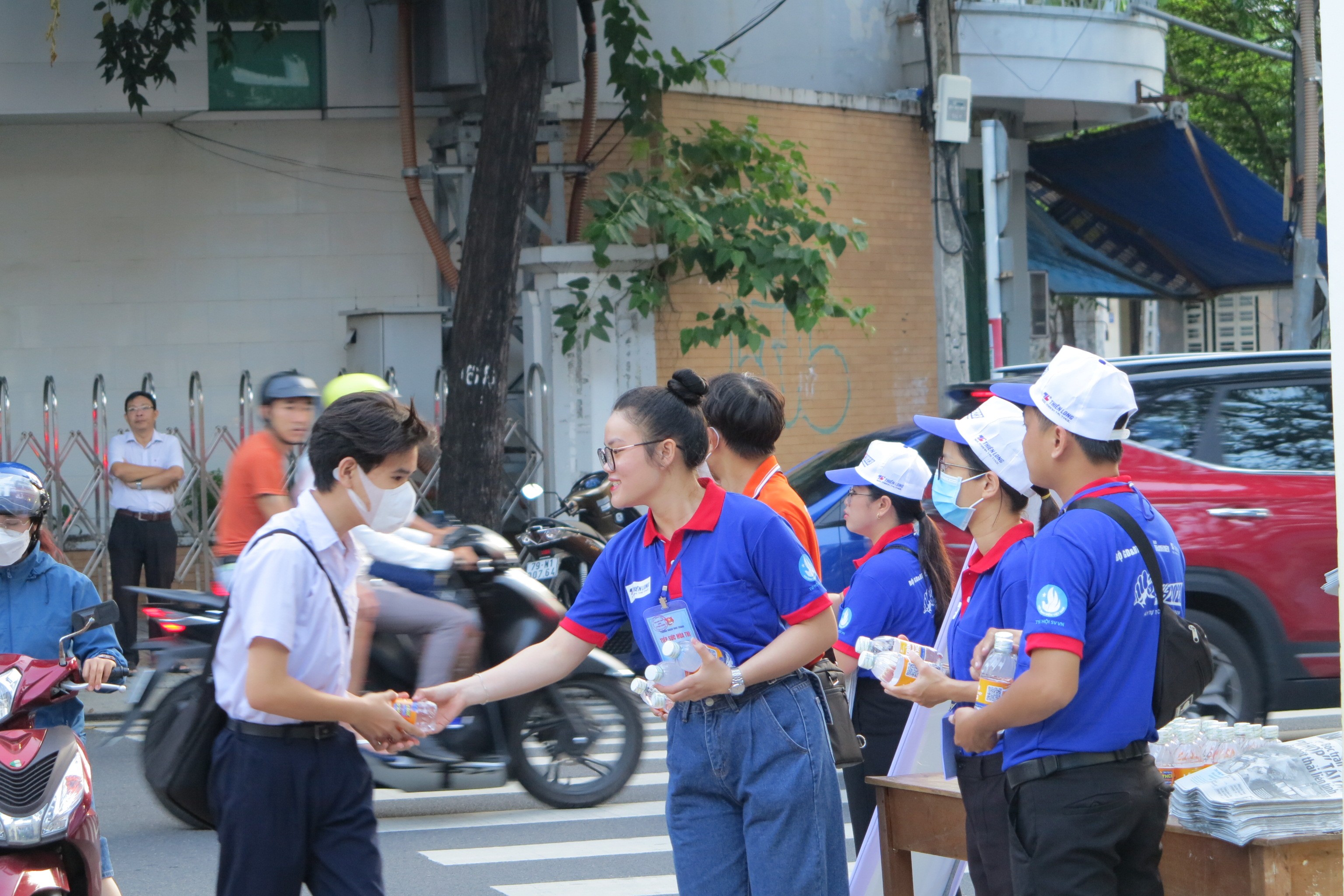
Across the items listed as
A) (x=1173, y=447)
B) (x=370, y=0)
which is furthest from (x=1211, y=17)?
(x=1173, y=447)

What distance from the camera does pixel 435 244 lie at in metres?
13.6

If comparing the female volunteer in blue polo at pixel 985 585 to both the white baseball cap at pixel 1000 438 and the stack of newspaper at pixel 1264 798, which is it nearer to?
the white baseball cap at pixel 1000 438

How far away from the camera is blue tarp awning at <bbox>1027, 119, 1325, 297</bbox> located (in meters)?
17.9

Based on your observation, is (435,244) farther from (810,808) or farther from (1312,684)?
(810,808)

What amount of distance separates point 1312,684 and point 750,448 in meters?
4.49

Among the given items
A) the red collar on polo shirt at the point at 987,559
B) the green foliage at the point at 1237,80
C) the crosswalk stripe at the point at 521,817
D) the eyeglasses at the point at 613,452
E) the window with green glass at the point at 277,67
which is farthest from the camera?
the green foliage at the point at 1237,80

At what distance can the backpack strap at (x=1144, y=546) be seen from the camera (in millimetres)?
3262

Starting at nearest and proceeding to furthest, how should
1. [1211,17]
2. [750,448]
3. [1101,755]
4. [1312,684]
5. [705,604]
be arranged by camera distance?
[1101,755] → [705,604] → [750,448] → [1312,684] → [1211,17]

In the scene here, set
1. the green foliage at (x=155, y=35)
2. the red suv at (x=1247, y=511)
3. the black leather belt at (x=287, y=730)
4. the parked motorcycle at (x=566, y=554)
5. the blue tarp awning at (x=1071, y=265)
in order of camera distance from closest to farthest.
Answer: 1. the black leather belt at (x=287, y=730)
2. the red suv at (x=1247, y=511)
3. the parked motorcycle at (x=566, y=554)
4. the green foliage at (x=155, y=35)
5. the blue tarp awning at (x=1071, y=265)

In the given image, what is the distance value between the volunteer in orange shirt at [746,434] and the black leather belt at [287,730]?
4.99ft

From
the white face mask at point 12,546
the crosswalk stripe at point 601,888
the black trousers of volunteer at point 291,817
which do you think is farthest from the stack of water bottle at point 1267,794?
the white face mask at point 12,546

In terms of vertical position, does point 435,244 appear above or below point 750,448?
above

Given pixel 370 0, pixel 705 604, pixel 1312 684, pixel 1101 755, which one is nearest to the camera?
pixel 1101 755

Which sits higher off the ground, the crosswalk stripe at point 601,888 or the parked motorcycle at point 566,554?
the parked motorcycle at point 566,554
